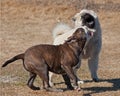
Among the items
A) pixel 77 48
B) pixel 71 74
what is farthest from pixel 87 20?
pixel 71 74

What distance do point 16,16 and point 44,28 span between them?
105 inches

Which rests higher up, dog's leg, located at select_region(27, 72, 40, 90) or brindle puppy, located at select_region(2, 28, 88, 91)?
brindle puppy, located at select_region(2, 28, 88, 91)

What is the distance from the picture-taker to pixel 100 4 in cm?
2291

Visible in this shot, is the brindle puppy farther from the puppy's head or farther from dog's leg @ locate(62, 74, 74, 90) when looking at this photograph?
the puppy's head

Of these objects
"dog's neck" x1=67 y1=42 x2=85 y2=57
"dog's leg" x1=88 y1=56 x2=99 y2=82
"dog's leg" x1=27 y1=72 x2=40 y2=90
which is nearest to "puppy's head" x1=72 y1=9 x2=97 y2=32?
"dog's leg" x1=88 y1=56 x2=99 y2=82

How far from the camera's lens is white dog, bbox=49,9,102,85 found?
9.35 meters

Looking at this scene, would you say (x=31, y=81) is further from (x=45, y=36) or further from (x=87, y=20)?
(x=45, y=36)

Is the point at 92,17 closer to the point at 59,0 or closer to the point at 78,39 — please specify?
the point at 78,39

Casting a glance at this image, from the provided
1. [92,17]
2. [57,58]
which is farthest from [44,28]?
[57,58]

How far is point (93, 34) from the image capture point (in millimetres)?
9539

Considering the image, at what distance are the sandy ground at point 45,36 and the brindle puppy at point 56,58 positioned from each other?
0.48 metres

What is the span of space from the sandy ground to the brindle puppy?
48cm

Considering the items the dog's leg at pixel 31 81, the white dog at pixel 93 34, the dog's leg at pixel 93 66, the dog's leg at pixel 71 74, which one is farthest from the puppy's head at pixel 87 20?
the dog's leg at pixel 31 81

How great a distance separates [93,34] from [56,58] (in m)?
1.66
